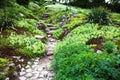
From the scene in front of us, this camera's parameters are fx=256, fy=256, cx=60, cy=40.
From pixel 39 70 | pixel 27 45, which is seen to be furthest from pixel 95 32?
pixel 39 70

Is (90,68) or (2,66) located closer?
(90,68)

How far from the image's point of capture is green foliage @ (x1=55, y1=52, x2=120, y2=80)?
6.59 m

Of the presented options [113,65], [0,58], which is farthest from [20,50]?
[113,65]

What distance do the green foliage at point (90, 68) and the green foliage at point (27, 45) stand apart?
3138 mm

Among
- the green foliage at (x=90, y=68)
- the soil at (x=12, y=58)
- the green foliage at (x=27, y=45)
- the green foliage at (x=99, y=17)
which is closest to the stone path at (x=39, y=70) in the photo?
the soil at (x=12, y=58)

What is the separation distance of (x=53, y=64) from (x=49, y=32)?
673 cm

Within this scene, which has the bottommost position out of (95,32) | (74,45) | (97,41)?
(97,41)

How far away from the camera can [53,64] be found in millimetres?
8523

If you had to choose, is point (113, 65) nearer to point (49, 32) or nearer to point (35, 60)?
point (35, 60)

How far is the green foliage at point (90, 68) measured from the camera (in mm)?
6586

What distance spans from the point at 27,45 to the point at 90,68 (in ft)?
15.1

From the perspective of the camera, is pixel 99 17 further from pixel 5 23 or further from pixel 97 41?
pixel 5 23

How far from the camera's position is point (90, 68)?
22.1 ft

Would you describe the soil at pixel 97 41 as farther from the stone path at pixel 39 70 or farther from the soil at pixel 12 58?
the soil at pixel 12 58
